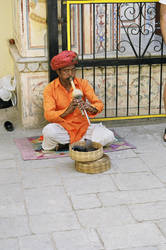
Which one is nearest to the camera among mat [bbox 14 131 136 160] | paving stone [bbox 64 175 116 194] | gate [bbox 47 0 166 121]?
paving stone [bbox 64 175 116 194]

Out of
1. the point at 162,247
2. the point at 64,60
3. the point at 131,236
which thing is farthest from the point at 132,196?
the point at 64,60

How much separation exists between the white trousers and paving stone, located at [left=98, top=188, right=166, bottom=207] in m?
0.99

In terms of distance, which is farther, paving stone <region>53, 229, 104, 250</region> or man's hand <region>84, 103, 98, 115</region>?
man's hand <region>84, 103, 98, 115</region>

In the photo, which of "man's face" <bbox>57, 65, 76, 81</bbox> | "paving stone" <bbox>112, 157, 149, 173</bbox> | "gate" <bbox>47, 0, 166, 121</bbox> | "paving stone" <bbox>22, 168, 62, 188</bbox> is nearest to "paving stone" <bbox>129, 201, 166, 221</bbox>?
"paving stone" <bbox>112, 157, 149, 173</bbox>

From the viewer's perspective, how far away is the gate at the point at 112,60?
548 cm

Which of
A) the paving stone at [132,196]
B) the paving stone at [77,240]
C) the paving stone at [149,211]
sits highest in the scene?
the paving stone at [132,196]

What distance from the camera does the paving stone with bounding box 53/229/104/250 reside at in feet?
10.7

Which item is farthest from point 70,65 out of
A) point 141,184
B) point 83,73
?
point 141,184

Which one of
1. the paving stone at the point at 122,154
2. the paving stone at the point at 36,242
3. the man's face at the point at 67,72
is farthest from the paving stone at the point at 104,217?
the man's face at the point at 67,72

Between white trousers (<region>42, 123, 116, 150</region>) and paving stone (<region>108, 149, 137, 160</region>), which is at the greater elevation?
white trousers (<region>42, 123, 116, 150</region>)

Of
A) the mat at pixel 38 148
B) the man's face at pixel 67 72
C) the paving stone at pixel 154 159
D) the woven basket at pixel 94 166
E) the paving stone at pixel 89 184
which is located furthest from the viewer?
the mat at pixel 38 148

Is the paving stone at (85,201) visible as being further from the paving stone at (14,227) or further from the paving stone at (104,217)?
the paving stone at (14,227)

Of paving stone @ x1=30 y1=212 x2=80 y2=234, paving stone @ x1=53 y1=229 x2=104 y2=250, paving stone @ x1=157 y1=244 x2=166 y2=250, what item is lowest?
paving stone @ x1=157 y1=244 x2=166 y2=250

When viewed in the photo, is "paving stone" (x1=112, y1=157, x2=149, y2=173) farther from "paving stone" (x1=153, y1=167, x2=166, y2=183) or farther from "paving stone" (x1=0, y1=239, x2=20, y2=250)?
"paving stone" (x1=0, y1=239, x2=20, y2=250)
